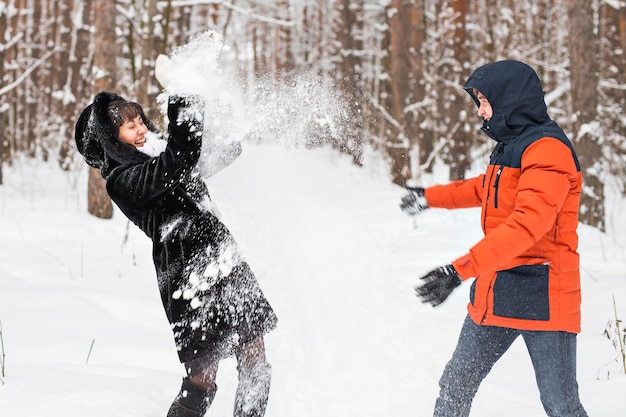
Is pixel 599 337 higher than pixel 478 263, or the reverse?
pixel 478 263

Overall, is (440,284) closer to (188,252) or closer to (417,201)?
(417,201)

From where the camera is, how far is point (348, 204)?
10.4 meters

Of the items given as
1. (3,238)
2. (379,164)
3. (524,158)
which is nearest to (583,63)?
(524,158)

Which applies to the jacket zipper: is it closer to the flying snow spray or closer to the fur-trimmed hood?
the flying snow spray

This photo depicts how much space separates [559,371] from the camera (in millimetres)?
2189

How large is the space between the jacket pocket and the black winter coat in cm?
98

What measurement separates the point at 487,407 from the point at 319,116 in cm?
184

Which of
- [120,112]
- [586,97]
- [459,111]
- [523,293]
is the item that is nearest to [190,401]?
[120,112]

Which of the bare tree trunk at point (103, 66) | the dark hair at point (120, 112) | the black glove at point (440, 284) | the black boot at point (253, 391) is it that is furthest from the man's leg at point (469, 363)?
the bare tree trunk at point (103, 66)

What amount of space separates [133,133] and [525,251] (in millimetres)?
1635

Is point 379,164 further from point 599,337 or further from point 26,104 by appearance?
point 26,104

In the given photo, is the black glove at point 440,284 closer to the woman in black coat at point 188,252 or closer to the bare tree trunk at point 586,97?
the woman in black coat at point 188,252

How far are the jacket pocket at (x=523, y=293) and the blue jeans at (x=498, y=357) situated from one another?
0.09 metres

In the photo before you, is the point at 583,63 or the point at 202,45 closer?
the point at 202,45
